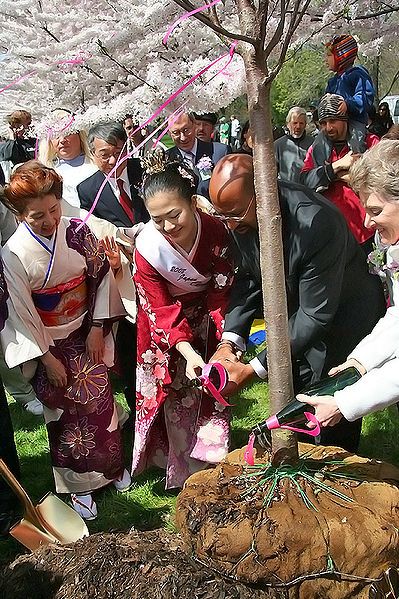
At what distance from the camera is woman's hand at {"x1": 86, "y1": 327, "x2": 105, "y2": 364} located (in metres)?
3.16

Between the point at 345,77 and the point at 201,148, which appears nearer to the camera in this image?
the point at 345,77

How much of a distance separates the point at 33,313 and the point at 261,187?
137cm

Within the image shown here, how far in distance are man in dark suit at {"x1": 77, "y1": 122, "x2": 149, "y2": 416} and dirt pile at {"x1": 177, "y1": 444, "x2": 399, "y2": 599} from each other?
1809 mm

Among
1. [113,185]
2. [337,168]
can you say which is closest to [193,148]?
[113,185]

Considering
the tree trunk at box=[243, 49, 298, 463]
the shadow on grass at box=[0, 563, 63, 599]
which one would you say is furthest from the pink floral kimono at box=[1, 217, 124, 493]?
the tree trunk at box=[243, 49, 298, 463]

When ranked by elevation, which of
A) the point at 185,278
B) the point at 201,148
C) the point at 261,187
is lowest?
the point at 185,278

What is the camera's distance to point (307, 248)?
2.32m

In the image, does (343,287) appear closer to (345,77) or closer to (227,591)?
(227,591)

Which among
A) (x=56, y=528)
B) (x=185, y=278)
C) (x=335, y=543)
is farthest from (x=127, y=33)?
(x=335, y=543)

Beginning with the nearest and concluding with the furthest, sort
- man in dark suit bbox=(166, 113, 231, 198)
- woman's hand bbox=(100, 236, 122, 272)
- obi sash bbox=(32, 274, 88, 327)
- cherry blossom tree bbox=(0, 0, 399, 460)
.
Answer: obi sash bbox=(32, 274, 88, 327) < woman's hand bbox=(100, 236, 122, 272) < cherry blossom tree bbox=(0, 0, 399, 460) < man in dark suit bbox=(166, 113, 231, 198)

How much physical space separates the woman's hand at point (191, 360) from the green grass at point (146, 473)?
2.59ft

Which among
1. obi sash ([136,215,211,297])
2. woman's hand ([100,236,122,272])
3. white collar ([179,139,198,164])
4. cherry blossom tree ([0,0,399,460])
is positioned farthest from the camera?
white collar ([179,139,198,164])

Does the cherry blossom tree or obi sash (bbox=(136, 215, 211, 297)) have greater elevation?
the cherry blossom tree

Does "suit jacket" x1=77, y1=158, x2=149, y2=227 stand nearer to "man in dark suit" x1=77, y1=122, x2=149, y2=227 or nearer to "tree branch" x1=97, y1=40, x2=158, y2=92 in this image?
"man in dark suit" x1=77, y1=122, x2=149, y2=227
